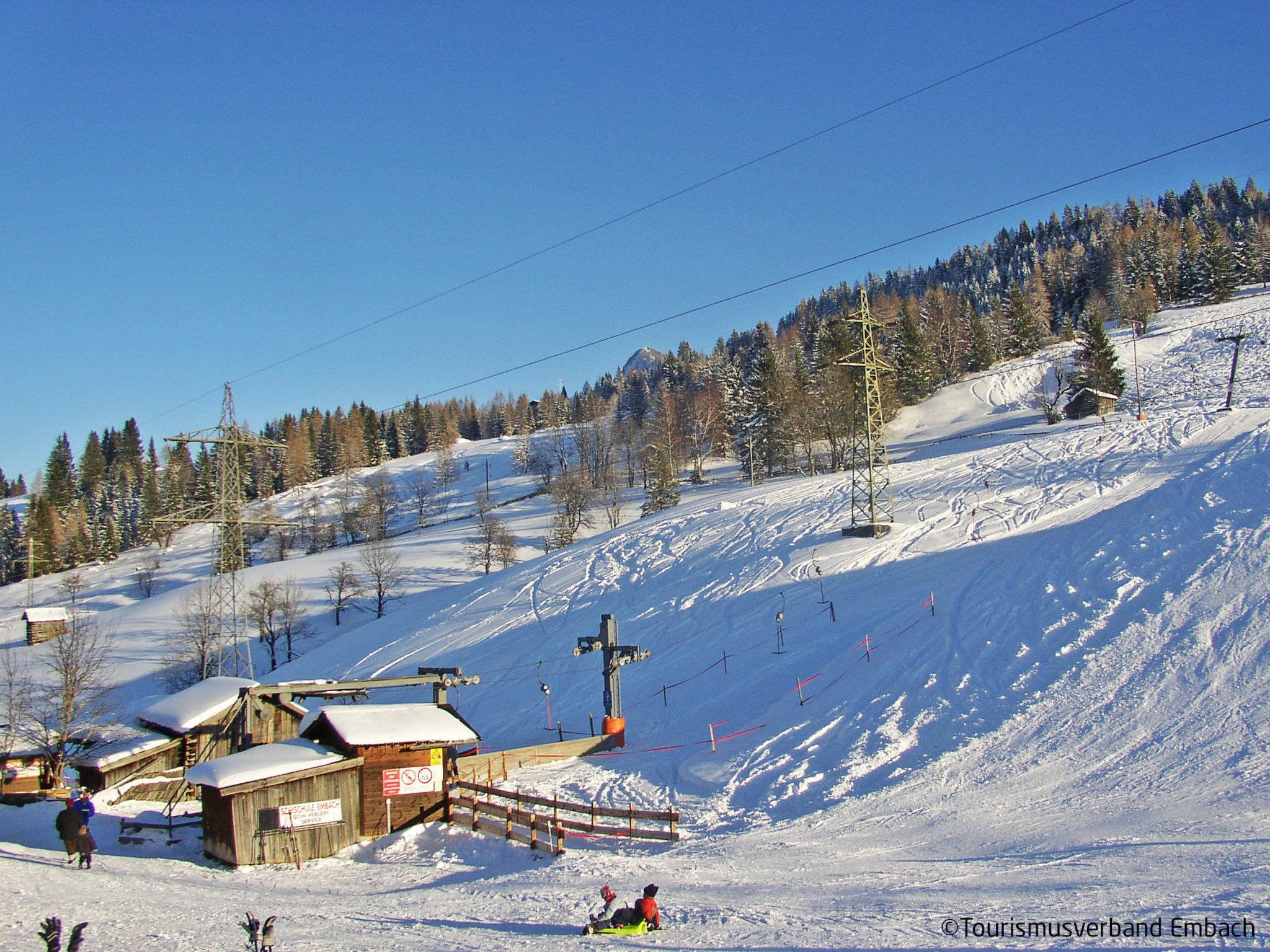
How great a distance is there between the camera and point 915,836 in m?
14.0

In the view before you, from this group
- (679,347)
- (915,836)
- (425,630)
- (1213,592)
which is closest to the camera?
(915,836)

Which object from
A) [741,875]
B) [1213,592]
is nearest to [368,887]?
[741,875]

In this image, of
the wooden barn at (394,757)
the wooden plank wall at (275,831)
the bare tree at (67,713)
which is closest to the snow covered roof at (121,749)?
the bare tree at (67,713)

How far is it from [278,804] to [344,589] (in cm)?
4615

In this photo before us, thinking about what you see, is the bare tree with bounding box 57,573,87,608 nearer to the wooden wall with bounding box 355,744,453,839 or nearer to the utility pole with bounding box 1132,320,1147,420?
the wooden wall with bounding box 355,744,453,839

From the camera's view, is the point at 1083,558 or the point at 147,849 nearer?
the point at 147,849

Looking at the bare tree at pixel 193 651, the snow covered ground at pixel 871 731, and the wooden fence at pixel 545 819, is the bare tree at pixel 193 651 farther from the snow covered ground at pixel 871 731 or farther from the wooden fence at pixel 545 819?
the wooden fence at pixel 545 819

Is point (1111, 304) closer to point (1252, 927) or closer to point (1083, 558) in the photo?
point (1083, 558)

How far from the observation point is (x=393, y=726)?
775 inches

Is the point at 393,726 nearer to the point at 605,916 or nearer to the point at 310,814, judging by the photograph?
the point at 310,814

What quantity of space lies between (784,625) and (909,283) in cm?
18368

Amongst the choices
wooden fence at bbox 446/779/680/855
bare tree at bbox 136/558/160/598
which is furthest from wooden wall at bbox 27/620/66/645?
wooden fence at bbox 446/779/680/855

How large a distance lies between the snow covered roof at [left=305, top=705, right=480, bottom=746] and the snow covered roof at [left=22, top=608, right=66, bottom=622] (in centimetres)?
5361

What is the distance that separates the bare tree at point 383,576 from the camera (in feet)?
197
